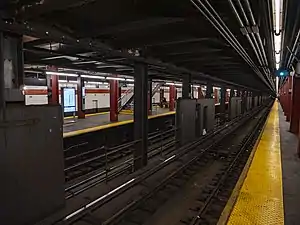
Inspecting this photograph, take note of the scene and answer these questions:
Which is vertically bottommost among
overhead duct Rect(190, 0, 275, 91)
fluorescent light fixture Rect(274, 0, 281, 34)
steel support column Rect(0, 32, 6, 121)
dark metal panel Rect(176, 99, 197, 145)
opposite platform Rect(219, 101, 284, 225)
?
opposite platform Rect(219, 101, 284, 225)

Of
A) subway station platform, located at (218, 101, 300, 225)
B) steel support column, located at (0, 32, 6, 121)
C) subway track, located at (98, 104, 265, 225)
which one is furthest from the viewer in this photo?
subway track, located at (98, 104, 265, 225)

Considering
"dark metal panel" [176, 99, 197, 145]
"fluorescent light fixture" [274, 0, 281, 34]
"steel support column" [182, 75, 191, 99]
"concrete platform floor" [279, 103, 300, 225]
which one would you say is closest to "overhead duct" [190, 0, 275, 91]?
"fluorescent light fixture" [274, 0, 281, 34]

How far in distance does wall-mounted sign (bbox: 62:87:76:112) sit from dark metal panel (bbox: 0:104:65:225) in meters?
11.0

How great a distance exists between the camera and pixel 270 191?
131 inches

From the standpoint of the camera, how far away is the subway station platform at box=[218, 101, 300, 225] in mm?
2658

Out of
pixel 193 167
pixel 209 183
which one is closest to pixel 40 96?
pixel 193 167

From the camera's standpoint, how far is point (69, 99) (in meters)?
14.1

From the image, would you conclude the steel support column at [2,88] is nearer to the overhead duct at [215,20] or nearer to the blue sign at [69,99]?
the overhead duct at [215,20]

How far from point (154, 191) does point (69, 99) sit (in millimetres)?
10562

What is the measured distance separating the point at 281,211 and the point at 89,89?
557 inches

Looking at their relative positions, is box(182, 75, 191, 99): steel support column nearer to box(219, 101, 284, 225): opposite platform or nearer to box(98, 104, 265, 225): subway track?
box(98, 104, 265, 225): subway track

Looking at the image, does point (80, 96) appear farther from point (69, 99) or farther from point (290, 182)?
point (290, 182)

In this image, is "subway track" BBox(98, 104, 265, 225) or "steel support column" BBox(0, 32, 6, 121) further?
"subway track" BBox(98, 104, 265, 225)

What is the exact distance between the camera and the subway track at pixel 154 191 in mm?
3787
